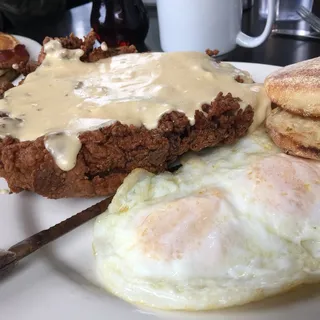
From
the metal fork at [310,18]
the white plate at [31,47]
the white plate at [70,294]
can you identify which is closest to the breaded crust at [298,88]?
the white plate at [70,294]

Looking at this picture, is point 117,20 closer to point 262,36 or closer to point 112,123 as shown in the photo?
point 262,36

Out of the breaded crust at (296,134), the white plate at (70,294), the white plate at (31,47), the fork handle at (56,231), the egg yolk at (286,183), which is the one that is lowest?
the white plate at (70,294)

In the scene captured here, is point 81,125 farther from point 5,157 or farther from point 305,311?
point 305,311

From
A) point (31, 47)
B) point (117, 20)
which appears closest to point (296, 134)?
Answer: point (117, 20)

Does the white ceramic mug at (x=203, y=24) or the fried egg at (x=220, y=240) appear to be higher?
the white ceramic mug at (x=203, y=24)

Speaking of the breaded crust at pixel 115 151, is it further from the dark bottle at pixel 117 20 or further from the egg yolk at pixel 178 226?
the dark bottle at pixel 117 20

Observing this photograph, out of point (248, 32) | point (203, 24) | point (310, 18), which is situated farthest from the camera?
point (248, 32)

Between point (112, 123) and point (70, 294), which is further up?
point (112, 123)
